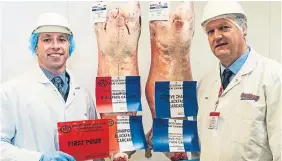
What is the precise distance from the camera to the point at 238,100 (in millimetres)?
1732

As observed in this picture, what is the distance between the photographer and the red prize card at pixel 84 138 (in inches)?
70.0

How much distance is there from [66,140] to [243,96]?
36.9 inches

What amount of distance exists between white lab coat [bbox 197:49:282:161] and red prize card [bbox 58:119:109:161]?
1.81 feet

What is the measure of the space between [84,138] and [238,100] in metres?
0.83

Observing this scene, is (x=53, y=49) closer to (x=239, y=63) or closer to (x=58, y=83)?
(x=58, y=83)

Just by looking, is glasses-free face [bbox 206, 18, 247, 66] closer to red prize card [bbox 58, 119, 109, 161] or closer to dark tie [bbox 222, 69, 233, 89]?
dark tie [bbox 222, 69, 233, 89]

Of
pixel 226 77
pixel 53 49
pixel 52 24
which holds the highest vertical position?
pixel 52 24

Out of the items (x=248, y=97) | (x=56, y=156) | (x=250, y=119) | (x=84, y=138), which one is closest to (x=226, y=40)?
(x=248, y=97)

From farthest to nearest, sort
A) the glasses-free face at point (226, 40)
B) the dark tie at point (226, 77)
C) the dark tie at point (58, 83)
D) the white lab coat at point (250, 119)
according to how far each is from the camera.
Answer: the dark tie at point (58, 83) → the dark tie at point (226, 77) → the glasses-free face at point (226, 40) → the white lab coat at point (250, 119)

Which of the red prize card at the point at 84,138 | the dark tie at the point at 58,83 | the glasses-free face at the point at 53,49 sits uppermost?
the glasses-free face at the point at 53,49

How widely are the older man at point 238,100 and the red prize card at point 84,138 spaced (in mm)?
545

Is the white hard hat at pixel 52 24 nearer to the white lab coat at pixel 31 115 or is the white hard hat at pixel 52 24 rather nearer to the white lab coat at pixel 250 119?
the white lab coat at pixel 31 115

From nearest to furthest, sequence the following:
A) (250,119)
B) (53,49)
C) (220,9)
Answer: (250,119) → (220,9) → (53,49)

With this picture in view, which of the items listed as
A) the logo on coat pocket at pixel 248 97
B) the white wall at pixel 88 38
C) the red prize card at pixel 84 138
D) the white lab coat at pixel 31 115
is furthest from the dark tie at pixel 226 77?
the white lab coat at pixel 31 115
